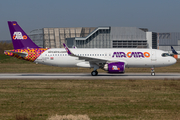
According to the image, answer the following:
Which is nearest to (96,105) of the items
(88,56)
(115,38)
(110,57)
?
(110,57)

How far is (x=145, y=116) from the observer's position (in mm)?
12453

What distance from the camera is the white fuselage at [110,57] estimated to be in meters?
34.1

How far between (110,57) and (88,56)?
117 inches

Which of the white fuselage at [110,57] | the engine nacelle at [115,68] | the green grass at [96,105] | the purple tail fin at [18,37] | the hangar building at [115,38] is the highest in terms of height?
the hangar building at [115,38]

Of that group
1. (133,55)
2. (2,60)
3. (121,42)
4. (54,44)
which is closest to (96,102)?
(133,55)

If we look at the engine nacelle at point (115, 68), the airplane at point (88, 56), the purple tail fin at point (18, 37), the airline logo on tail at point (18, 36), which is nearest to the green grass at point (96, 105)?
the engine nacelle at point (115, 68)

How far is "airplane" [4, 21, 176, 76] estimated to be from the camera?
112 ft

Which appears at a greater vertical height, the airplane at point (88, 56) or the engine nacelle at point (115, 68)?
the airplane at point (88, 56)

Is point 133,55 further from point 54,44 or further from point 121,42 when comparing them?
point 54,44

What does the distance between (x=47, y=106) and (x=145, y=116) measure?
5.70 meters

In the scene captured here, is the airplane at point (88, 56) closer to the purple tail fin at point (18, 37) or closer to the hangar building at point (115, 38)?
the purple tail fin at point (18, 37)

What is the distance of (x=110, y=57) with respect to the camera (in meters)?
34.3

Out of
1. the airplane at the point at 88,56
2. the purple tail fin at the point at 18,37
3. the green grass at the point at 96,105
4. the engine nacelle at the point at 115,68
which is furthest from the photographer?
the purple tail fin at the point at 18,37

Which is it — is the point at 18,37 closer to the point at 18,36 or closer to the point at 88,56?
the point at 18,36
